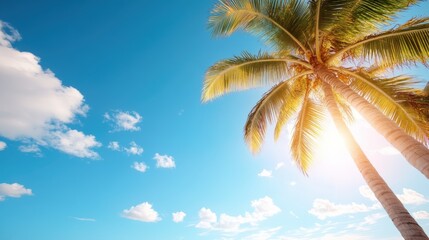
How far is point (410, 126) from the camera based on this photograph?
25.5 feet

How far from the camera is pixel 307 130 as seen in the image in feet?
31.2

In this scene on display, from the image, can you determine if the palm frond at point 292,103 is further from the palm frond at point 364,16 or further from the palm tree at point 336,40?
the palm frond at point 364,16

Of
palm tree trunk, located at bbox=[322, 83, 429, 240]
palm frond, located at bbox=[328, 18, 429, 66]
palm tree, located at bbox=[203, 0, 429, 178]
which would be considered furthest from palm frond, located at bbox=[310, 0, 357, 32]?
palm tree trunk, located at bbox=[322, 83, 429, 240]

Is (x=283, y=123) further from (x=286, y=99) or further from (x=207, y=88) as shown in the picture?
(x=207, y=88)

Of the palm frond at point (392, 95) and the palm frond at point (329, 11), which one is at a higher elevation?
the palm frond at point (329, 11)

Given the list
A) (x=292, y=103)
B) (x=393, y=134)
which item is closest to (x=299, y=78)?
(x=292, y=103)

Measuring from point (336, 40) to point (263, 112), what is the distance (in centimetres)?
308

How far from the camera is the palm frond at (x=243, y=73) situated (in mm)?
8609

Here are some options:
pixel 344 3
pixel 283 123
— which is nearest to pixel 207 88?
pixel 283 123

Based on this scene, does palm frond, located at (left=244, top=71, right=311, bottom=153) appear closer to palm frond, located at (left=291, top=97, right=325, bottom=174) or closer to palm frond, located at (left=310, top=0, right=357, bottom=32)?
palm frond, located at (left=291, top=97, right=325, bottom=174)

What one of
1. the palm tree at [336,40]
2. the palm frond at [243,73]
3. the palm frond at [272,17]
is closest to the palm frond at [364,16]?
the palm tree at [336,40]

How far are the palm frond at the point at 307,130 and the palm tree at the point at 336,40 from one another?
1.48 meters

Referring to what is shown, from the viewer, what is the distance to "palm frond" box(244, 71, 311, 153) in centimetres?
900

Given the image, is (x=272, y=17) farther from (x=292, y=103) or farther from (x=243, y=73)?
(x=292, y=103)
